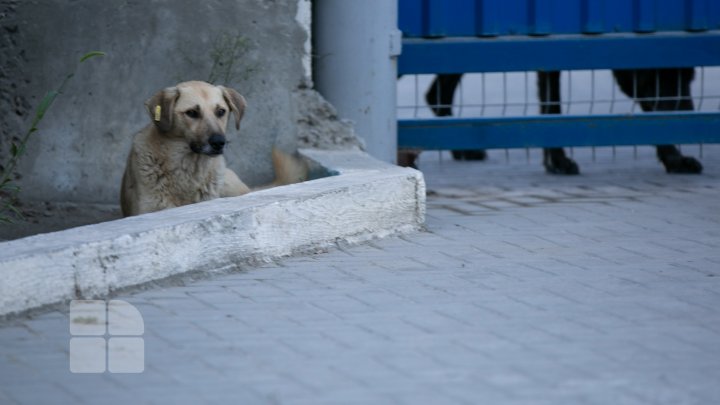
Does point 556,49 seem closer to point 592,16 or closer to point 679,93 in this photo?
point 592,16

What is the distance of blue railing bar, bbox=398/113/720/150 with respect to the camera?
771 centimetres

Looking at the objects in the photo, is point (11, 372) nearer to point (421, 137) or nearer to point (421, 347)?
point (421, 347)

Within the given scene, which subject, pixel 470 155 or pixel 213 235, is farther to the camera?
pixel 470 155

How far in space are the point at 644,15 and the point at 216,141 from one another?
3216 millimetres

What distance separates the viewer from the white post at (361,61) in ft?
23.3

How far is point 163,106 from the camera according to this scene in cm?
601

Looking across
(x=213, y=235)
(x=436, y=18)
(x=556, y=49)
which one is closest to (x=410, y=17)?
(x=436, y=18)

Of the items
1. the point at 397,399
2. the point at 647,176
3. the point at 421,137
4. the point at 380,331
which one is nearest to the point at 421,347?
the point at 380,331

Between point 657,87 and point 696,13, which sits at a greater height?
point 696,13

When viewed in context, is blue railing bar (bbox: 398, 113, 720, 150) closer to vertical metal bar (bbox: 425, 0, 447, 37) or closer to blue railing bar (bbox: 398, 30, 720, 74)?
blue railing bar (bbox: 398, 30, 720, 74)

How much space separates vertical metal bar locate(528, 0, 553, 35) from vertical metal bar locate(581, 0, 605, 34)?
0.22m

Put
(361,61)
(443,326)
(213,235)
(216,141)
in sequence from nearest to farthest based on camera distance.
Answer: (443,326) < (213,235) < (216,141) < (361,61)

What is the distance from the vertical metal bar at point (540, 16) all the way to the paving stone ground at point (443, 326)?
1.60 meters

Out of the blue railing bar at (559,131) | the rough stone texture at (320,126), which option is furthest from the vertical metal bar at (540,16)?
the rough stone texture at (320,126)
